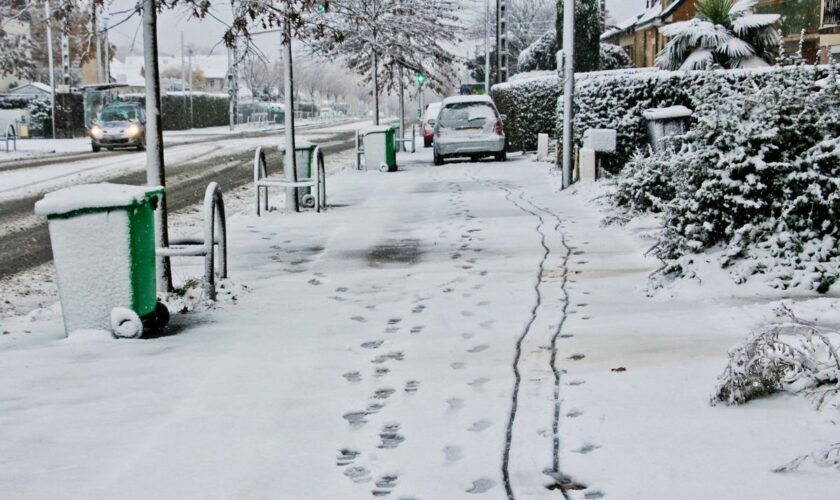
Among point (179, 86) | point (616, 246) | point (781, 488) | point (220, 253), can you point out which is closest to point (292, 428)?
point (781, 488)

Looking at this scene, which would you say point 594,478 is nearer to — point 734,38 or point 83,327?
point 83,327

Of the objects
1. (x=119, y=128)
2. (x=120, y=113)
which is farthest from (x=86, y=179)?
(x=120, y=113)

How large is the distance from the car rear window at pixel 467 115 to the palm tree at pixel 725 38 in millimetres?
4189

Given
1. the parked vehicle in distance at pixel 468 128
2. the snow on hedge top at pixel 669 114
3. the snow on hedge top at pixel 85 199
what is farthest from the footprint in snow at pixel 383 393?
the parked vehicle in distance at pixel 468 128

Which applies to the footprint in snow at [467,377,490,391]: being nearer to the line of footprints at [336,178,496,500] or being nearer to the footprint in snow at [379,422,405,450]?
the line of footprints at [336,178,496,500]

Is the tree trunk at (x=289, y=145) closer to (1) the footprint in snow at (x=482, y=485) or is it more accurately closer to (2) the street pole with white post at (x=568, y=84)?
(2) the street pole with white post at (x=568, y=84)

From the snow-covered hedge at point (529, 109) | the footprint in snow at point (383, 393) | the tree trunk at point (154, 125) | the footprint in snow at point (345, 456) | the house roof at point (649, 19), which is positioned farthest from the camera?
the house roof at point (649, 19)

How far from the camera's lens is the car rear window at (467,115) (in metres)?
22.9

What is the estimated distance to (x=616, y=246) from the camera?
30.4 ft

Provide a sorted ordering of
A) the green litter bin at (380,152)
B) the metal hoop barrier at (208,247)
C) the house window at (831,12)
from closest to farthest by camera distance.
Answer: the metal hoop barrier at (208,247) < the green litter bin at (380,152) < the house window at (831,12)

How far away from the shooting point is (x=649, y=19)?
4156 cm

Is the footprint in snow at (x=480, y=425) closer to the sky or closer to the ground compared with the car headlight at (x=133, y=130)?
closer to the ground

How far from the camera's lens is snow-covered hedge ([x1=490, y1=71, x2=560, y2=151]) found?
25.2 m

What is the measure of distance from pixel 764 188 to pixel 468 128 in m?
16.4
